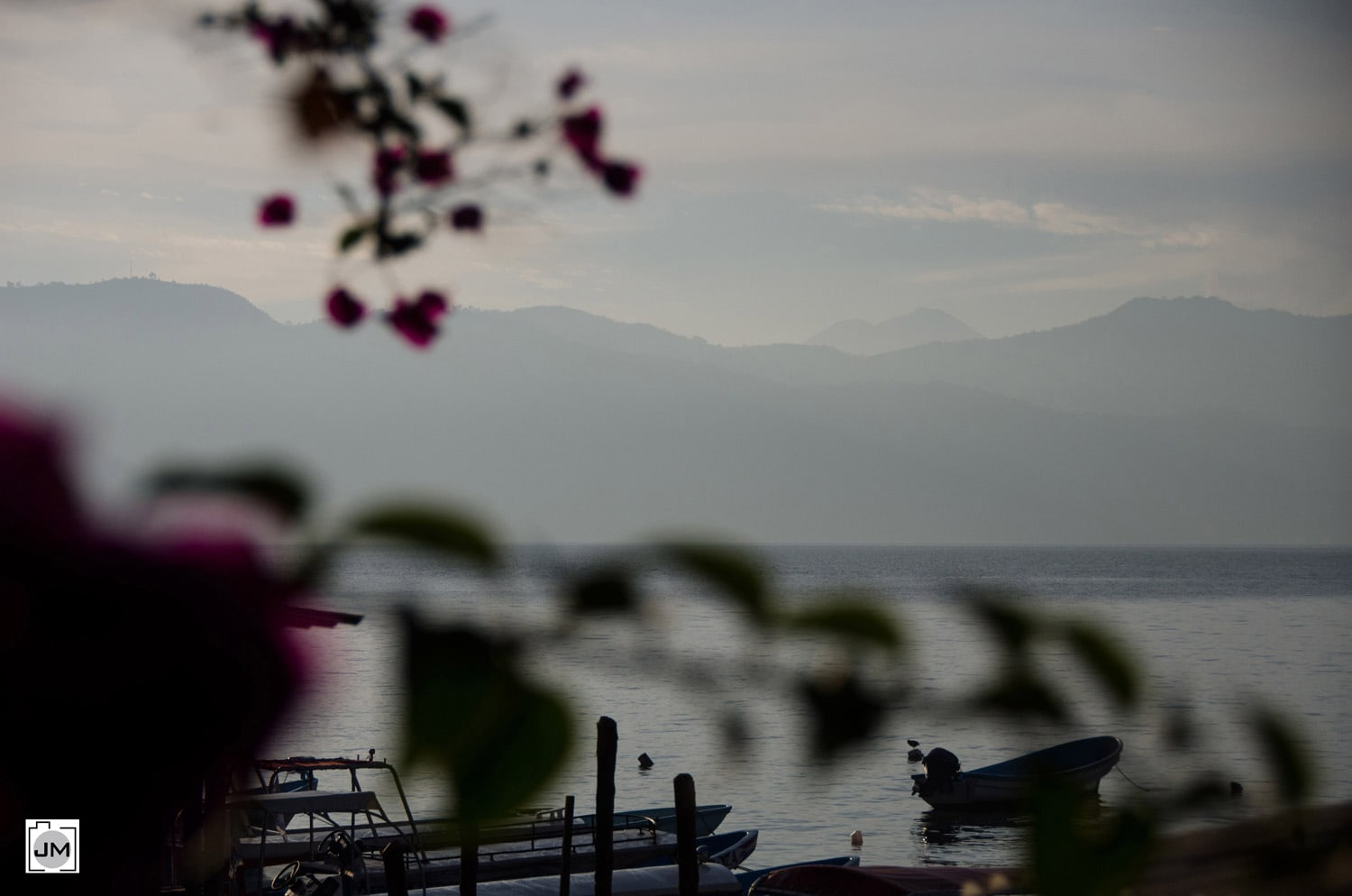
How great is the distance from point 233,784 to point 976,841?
116ft

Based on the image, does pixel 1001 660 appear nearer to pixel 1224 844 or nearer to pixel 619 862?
pixel 1224 844

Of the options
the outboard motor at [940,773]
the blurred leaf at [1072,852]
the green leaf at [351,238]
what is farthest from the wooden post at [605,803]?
the outboard motor at [940,773]

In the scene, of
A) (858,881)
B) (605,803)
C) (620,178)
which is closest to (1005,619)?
(620,178)

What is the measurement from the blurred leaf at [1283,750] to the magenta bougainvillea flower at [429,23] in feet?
3.65

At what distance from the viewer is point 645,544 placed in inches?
27.5

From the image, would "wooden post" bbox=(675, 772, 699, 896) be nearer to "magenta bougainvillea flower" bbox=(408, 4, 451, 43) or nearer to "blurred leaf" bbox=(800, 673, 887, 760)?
"magenta bougainvillea flower" bbox=(408, 4, 451, 43)

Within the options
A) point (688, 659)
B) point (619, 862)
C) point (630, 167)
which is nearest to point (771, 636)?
point (688, 659)

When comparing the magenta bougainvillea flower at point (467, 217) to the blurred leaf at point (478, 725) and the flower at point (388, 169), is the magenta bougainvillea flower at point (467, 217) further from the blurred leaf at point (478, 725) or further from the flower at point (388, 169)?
the blurred leaf at point (478, 725)

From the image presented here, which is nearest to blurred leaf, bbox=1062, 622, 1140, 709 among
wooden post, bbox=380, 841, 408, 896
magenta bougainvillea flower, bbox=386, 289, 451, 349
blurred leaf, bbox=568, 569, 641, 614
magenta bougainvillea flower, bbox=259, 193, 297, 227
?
blurred leaf, bbox=568, 569, 641, 614

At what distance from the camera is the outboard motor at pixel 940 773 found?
3556 centimetres

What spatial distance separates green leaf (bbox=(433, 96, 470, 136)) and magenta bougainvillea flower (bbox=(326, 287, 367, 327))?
0.34 meters

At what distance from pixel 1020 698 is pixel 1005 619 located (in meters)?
0.06

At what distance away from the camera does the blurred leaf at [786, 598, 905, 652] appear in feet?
2.53

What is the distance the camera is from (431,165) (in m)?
1.46
